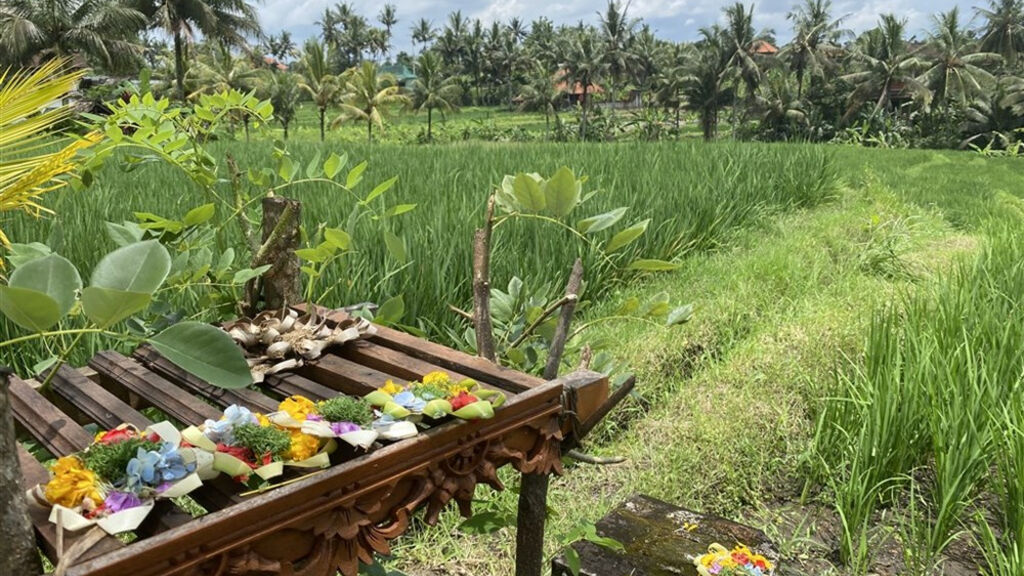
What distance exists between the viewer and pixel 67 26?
1886 cm

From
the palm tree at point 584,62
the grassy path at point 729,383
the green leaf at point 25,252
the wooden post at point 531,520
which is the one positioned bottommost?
the grassy path at point 729,383

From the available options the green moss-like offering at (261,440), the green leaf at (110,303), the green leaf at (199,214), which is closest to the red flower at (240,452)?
the green moss-like offering at (261,440)

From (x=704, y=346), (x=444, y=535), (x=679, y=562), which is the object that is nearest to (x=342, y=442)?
(x=679, y=562)

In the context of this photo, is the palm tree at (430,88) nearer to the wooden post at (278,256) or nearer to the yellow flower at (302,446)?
the wooden post at (278,256)

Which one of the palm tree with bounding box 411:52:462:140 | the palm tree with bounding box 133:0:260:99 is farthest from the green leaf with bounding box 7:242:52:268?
the palm tree with bounding box 411:52:462:140

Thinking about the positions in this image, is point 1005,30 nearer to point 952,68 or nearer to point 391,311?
point 952,68

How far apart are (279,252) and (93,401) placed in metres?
0.35

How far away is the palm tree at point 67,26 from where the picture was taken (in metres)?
17.7

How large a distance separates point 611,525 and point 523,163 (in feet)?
16.5

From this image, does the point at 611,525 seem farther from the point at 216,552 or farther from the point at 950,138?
the point at 950,138

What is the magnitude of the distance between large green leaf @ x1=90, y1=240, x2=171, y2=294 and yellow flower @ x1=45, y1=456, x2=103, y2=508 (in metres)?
0.15

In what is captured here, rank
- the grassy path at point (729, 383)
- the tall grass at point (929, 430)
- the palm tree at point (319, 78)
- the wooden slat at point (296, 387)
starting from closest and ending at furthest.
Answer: the wooden slat at point (296, 387), the tall grass at point (929, 430), the grassy path at point (729, 383), the palm tree at point (319, 78)

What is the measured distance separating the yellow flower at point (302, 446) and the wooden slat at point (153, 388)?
185 mm

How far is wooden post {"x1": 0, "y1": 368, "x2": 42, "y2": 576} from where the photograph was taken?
18.5 inches
